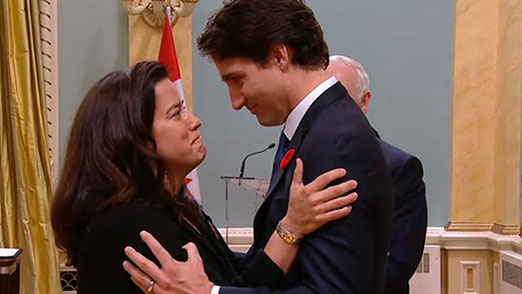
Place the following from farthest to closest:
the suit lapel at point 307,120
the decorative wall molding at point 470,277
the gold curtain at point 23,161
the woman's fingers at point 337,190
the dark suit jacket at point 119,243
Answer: the decorative wall molding at point 470,277 < the gold curtain at point 23,161 < the dark suit jacket at point 119,243 < the suit lapel at point 307,120 < the woman's fingers at point 337,190

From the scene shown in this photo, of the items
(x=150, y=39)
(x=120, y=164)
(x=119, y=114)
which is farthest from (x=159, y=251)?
(x=150, y=39)

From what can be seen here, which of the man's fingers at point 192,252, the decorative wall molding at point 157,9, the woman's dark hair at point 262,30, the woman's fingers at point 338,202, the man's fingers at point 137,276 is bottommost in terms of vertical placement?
the man's fingers at point 137,276

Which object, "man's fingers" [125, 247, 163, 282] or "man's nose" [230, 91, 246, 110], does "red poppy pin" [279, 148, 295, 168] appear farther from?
"man's fingers" [125, 247, 163, 282]

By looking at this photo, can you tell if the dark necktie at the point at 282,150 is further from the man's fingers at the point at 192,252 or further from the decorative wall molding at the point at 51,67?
the decorative wall molding at the point at 51,67

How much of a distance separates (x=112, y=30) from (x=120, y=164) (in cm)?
288

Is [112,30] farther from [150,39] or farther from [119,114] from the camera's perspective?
[119,114]

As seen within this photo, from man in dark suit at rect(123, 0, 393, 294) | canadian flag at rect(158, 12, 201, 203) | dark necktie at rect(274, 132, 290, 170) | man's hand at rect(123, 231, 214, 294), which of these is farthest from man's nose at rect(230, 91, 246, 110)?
canadian flag at rect(158, 12, 201, 203)

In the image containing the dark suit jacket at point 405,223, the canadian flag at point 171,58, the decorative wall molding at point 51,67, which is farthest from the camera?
the decorative wall molding at point 51,67

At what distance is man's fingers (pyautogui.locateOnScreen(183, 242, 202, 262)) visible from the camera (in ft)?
4.76

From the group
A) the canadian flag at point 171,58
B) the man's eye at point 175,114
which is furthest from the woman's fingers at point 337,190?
the canadian flag at point 171,58

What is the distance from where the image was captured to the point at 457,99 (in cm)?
440

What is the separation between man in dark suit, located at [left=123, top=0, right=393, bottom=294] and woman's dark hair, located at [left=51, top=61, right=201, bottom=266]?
24 centimetres

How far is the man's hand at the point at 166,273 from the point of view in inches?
55.2

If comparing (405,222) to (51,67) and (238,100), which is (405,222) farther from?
(51,67)
